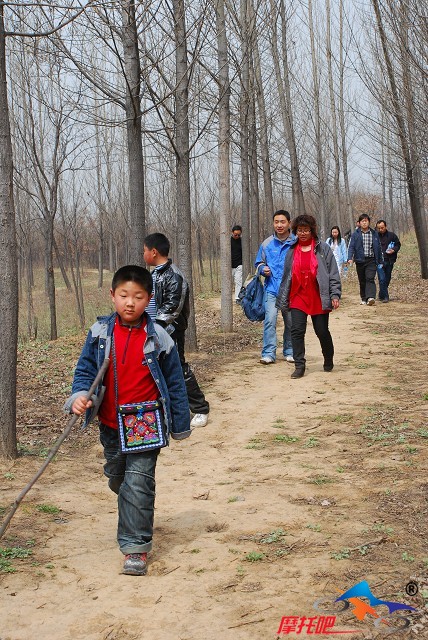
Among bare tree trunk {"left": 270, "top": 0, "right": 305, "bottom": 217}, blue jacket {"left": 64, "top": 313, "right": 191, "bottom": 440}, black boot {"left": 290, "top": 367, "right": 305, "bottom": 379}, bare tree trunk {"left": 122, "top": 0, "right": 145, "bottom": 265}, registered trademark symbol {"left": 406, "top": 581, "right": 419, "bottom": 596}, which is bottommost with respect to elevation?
registered trademark symbol {"left": 406, "top": 581, "right": 419, "bottom": 596}

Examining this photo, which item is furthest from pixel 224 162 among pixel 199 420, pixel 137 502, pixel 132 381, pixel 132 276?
pixel 137 502

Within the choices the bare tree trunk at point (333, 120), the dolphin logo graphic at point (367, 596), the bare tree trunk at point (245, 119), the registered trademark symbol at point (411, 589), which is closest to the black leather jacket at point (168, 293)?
the dolphin logo graphic at point (367, 596)

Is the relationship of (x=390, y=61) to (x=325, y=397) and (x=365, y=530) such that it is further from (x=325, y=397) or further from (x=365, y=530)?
(x=365, y=530)

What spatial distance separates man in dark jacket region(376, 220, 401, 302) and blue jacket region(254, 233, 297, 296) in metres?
7.05

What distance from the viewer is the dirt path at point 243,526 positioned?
321 centimetres

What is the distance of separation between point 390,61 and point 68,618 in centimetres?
1480

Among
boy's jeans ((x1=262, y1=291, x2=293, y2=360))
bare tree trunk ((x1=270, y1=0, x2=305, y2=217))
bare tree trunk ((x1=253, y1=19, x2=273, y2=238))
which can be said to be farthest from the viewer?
bare tree trunk ((x1=270, y1=0, x2=305, y2=217))

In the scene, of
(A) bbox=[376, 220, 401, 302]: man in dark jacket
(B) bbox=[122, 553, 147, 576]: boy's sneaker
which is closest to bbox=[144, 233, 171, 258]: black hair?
(B) bbox=[122, 553, 147, 576]: boy's sneaker

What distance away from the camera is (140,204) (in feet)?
27.9

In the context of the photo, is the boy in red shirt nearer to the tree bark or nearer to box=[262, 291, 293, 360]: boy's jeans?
box=[262, 291, 293, 360]: boy's jeans

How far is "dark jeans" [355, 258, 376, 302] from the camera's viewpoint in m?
14.4

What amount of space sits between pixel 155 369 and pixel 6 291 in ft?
7.34

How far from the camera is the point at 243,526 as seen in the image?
427cm

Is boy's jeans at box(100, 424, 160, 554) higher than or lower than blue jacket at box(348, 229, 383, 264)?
lower
